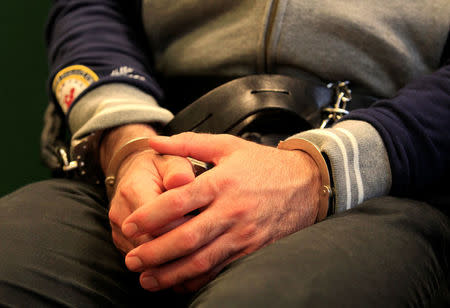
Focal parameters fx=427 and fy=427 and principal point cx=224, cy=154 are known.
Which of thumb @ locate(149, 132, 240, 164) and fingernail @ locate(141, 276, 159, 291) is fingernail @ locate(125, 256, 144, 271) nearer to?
fingernail @ locate(141, 276, 159, 291)

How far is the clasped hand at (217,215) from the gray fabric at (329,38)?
0.77ft

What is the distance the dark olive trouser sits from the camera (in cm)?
34

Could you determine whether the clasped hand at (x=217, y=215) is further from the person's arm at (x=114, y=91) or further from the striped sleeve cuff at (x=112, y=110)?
the striped sleeve cuff at (x=112, y=110)

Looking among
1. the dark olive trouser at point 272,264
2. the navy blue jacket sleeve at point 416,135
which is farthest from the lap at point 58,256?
the navy blue jacket sleeve at point 416,135

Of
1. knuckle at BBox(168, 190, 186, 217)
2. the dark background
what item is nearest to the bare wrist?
knuckle at BBox(168, 190, 186, 217)

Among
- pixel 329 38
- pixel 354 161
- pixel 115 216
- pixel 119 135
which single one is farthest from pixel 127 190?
pixel 329 38

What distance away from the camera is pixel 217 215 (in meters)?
0.45

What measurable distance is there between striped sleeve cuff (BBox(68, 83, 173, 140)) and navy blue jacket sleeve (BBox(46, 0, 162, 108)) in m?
0.02

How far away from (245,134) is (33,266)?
0.32m

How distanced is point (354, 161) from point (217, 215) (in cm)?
18

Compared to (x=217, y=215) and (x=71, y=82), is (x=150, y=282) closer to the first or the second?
(x=217, y=215)

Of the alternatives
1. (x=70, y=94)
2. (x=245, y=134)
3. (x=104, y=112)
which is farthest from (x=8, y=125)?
(x=245, y=134)

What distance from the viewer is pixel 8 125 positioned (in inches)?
49.1

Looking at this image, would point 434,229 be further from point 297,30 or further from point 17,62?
point 17,62
